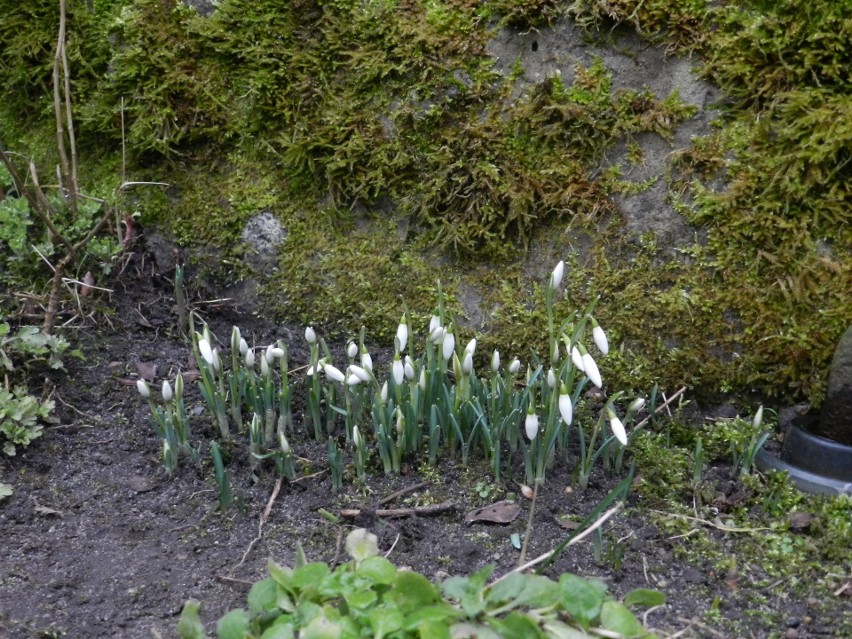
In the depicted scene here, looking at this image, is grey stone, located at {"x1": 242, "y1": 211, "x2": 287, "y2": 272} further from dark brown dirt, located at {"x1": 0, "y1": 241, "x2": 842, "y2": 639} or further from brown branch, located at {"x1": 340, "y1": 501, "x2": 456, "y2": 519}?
brown branch, located at {"x1": 340, "y1": 501, "x2": 456, "y2": 519}

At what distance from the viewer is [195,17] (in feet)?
11.7

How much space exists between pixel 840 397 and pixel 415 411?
1.37 m

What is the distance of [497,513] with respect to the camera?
2557 millimetres

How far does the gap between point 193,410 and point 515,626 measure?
1.83 m

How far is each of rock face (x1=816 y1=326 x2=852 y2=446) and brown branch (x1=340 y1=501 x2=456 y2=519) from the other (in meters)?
1.27

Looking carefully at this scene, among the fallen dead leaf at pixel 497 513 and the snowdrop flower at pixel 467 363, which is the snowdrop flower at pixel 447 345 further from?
the fallen dead leaf at pixel 497 513

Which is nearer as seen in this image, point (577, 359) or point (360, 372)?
point (577, 359)

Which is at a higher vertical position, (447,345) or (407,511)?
(447,345)

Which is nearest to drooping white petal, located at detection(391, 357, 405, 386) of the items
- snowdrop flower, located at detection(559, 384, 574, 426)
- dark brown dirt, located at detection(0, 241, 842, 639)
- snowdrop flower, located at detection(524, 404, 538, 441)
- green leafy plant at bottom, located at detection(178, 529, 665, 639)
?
dark brown dirt, located at detection(0, 241, 842, 639)

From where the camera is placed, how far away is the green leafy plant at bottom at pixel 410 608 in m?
1.60

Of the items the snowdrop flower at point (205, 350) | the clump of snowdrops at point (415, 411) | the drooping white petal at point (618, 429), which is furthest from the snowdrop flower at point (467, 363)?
the snowdrop flower at point (205, 350)

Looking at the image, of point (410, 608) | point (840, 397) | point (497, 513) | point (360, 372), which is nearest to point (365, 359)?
point (360, 372)

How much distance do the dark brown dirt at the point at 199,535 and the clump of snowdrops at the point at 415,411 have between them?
0.09m

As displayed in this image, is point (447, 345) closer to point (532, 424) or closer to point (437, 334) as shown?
point (437, 334)
